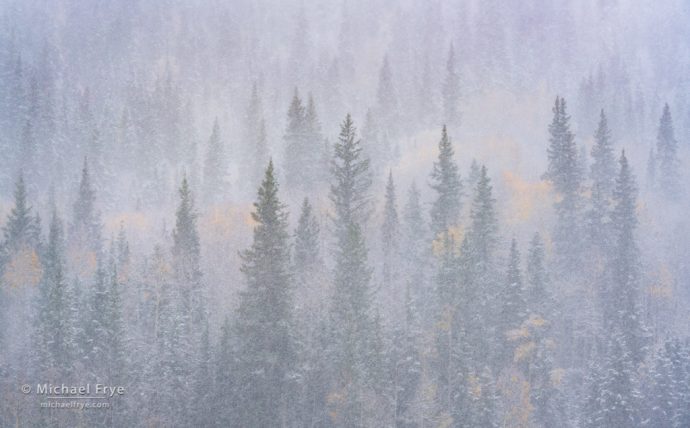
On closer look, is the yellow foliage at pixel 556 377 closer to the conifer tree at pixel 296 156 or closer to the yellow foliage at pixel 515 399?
the yellow foliage at pixel 515 399

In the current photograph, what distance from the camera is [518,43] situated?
14775 cm

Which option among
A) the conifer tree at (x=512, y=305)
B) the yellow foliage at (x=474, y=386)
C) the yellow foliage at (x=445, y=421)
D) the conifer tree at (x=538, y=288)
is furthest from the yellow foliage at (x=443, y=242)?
the yellow foliage at (x=445, y=421)

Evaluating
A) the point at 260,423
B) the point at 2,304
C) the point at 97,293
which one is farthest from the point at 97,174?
the point at 260,423

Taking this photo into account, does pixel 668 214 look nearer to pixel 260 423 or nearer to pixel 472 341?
pixel 472 341

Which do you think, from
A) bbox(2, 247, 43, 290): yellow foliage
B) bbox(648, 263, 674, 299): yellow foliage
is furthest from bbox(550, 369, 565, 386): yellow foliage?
bbox(2, 247, 43, 290): yellow foliage

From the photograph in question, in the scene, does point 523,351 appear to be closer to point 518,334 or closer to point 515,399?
point 518,334

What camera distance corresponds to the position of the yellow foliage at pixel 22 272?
63031 mm

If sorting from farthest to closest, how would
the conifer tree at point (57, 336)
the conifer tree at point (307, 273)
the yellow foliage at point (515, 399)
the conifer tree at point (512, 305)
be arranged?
the conifer tree at point (512, 305), the yellow foliage at point (515, 399), the conifer tree at point (307, 273), the conifer tree at point (57, 336)

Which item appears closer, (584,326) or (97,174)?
(584,326)

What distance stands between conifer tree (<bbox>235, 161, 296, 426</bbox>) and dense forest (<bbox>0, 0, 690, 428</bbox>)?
0.13 metres

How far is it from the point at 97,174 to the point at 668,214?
80117 millimetres

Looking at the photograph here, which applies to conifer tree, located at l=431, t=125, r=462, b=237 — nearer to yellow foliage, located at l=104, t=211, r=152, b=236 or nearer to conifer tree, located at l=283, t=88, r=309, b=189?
conifer tree, located at l=283, t=88, r=309, b=189

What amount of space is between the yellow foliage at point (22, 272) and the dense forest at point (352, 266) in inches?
8.8

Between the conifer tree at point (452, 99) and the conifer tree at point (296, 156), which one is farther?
the conifer tree at point (452, 99)
